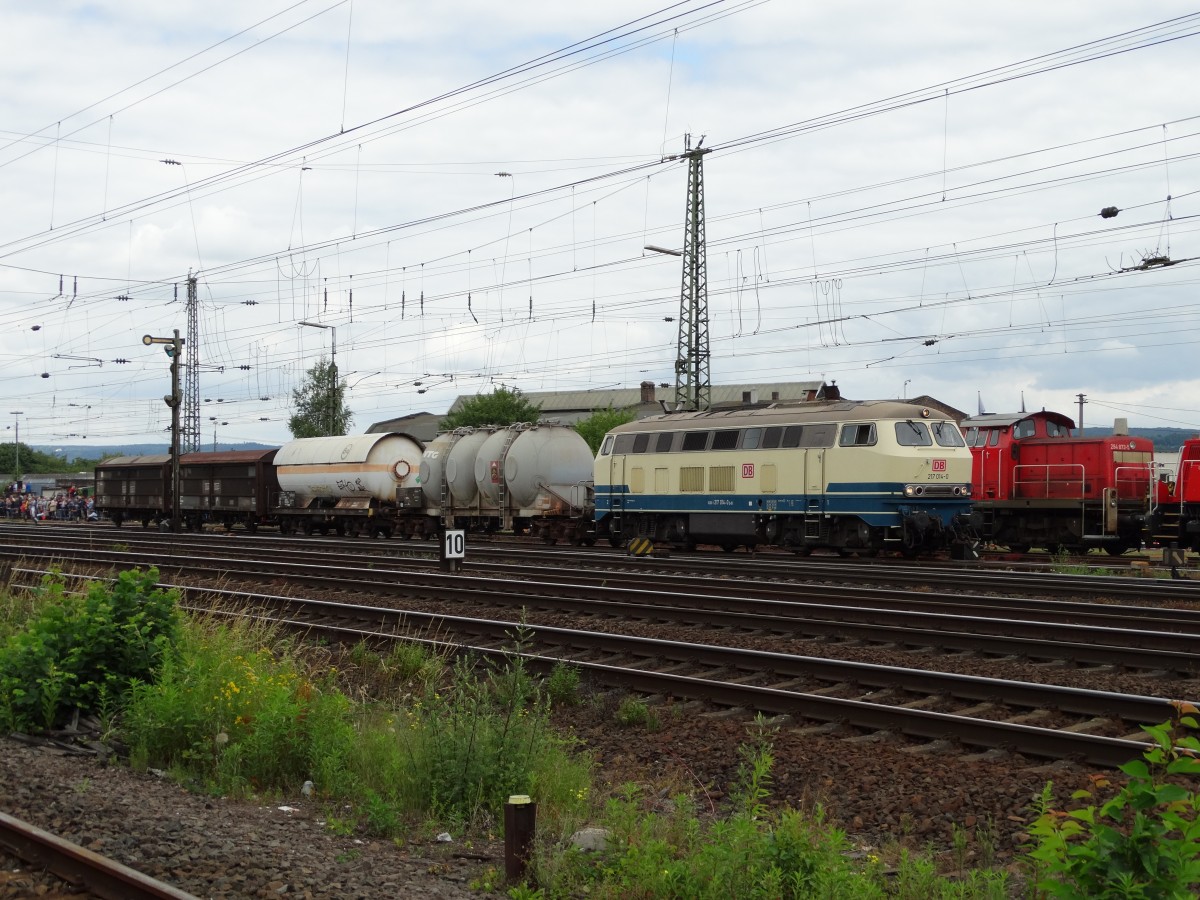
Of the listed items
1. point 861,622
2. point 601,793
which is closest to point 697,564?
point 861,622

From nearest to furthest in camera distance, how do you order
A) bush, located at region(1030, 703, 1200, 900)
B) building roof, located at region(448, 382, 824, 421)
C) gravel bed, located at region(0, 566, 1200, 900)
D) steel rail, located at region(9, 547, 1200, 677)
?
bush, located at region(1030, 703, 1200, 900)
gravel bed, located at region(0, 566, 1200, 900)
steel rail, located at region(9, 547, 1200, 677)
building roof, located at region(448, 382, 824, 421)

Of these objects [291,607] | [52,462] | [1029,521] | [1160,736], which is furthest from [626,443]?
[52,462]

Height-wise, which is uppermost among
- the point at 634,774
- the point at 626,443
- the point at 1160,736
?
the point at 626,443

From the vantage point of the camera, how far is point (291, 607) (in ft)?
57.6

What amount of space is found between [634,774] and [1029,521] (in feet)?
75.0

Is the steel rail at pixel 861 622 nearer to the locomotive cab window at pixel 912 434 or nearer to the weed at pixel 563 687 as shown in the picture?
the weed at pixel 563 687

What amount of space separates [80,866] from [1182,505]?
82.5 feet

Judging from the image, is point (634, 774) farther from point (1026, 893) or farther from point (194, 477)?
point (194, 477)

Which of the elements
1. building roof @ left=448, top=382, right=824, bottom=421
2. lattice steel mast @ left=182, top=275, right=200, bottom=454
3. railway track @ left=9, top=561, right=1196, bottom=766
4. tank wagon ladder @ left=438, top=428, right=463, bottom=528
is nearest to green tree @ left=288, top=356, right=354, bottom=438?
building roof @ left=448, top=382, right=824, bottom=421

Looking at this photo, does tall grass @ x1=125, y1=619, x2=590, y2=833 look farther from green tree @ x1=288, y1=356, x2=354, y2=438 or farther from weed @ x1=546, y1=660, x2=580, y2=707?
green tree @ x1=288, y1=356, x2=354, y2=438

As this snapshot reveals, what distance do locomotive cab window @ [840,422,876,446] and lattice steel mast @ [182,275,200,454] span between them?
106 feet

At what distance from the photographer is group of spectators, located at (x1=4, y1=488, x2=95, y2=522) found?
6569cm

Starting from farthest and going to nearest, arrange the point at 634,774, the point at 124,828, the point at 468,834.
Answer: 1. the point at 634,774
2. the point at 468,834
3. the point at 124,828

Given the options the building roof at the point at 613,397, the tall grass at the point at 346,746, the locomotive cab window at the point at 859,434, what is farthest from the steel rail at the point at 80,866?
the building roof at the point at 613,397
